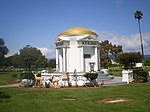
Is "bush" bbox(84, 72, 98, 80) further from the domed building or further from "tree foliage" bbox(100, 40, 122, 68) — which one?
"tree foliage" bbox(100, 40, 122, 68)

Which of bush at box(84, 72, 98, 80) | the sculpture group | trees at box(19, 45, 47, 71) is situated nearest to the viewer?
bush at box(84, 72, 98, 80)

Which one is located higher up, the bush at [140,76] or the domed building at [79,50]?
the domed building at [79,50]

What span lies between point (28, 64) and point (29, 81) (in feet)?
230

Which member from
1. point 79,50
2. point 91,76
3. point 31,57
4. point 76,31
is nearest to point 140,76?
point 91,76

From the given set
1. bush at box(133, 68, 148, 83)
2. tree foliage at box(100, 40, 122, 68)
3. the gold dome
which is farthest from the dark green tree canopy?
bush at box(133, 68, 148, 83)

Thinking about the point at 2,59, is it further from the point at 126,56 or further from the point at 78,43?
the point at 78,43

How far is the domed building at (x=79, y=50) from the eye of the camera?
4094 centimetres

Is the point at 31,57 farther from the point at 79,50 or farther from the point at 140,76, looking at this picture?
the point at 140,76

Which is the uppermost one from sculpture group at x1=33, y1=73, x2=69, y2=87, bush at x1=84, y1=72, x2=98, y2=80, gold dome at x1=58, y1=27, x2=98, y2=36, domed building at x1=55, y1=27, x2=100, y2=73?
gold dome at x1=58, y1=27, x2=98, y2=36

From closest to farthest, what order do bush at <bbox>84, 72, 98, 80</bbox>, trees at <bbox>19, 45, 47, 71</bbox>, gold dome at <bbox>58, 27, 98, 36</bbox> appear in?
bush at <bbox>84, 72, 98, 80</bbox> < gold dome at <bbox>58, 27, 98, 36</bbox> < trees at <bbox>19, 45, 47, 71</bbox>

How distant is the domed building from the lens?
40.9 metres

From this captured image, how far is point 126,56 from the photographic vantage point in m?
67.0

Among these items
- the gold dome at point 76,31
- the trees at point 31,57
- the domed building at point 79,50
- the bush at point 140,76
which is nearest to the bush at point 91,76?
the bush at point 140,76

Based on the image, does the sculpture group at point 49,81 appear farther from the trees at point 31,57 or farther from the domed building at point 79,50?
the trees at point 31,57
